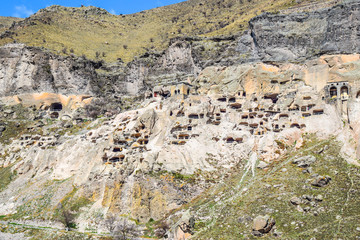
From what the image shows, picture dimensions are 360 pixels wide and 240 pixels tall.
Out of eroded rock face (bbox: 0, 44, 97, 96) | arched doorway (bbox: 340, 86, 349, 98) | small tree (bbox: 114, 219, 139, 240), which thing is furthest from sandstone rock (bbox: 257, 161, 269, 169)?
eroded rock face (bbox: 0, 44, 97, 96)

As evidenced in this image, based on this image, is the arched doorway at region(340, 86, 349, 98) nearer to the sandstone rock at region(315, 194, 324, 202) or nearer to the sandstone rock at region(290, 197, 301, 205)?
the sandstone rock at region(315, 194, 324, 202)

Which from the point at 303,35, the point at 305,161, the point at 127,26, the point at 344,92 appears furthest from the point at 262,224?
the point at 127,26

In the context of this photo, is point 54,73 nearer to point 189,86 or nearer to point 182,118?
point 189,86

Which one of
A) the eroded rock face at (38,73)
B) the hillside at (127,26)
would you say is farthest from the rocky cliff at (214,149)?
the hillside at (127,26)

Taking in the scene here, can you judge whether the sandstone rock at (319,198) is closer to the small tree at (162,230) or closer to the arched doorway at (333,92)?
the small tree at (162,230)

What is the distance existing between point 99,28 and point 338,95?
368 ft

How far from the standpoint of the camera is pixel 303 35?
63438 millimetres

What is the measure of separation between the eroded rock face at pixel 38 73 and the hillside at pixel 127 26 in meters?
7.43

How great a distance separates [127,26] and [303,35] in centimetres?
10246

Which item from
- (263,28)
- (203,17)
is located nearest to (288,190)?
(263,28)

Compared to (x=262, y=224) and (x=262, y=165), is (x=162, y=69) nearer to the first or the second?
(x=262, y=165)

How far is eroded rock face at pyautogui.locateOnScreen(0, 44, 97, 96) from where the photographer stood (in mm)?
78188

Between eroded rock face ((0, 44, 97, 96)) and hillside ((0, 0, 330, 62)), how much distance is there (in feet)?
24.4

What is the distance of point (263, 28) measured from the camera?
221 ft
